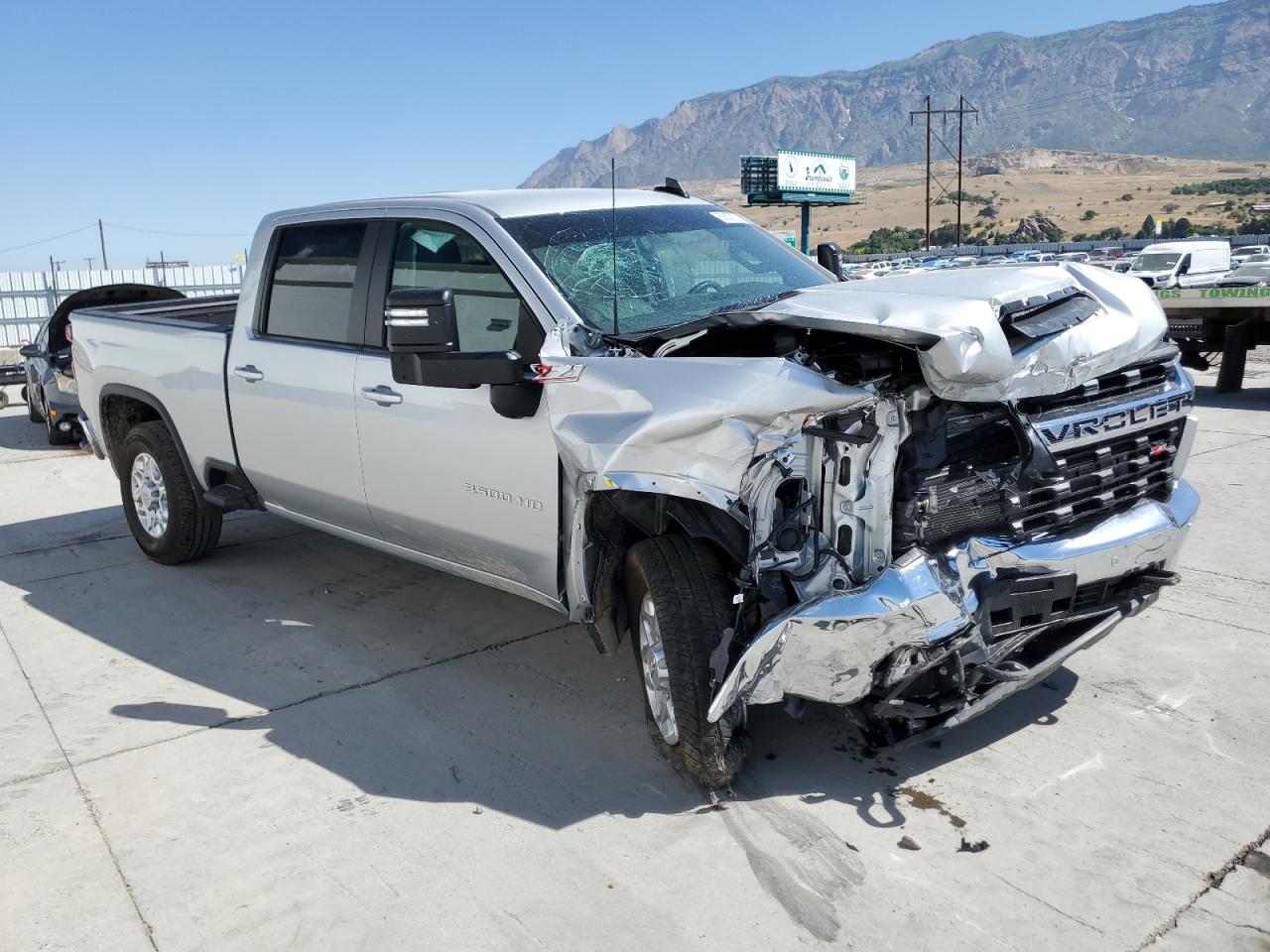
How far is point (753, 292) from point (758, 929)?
2536 millimetres

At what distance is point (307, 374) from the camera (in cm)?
496

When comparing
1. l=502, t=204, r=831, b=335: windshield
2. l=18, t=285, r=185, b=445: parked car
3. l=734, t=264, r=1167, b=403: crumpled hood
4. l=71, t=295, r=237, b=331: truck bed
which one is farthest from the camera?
l=18, t=285, r=185, b=445: parked car

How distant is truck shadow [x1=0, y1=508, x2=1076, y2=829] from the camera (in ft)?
12.4

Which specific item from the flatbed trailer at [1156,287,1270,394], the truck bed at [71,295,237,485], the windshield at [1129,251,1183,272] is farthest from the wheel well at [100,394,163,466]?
the windshield at [1129,251,1183,272]

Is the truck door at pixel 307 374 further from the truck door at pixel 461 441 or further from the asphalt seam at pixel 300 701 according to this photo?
the asphalt seam at pixel 300 701

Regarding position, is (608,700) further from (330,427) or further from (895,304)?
(895,304)

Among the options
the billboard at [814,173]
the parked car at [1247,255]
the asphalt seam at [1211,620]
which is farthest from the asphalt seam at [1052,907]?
the billboard at [814,173]

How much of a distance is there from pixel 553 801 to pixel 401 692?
3.95 feet

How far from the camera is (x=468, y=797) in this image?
12.2ft

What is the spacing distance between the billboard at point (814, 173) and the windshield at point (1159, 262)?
51.2 feet

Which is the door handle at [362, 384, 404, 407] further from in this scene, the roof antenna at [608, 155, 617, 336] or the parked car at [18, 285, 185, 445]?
the parked car at [18, 285, 185, 445]

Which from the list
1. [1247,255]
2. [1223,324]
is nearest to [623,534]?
[1223,324]

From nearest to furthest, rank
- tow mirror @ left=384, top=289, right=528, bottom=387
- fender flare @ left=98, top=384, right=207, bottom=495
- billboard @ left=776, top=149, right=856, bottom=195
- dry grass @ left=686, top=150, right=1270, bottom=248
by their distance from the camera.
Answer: tow mirror @ left=384, top=289, right=528, bottom=387, fender flare @ left=98, top=384, right=207, bottom=495, billboard @ left=776, top=149, right=856, bottom=195, dry grass @ left=686, top=150, right=1270, bottom=248

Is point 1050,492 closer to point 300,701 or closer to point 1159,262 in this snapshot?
point 300,701
